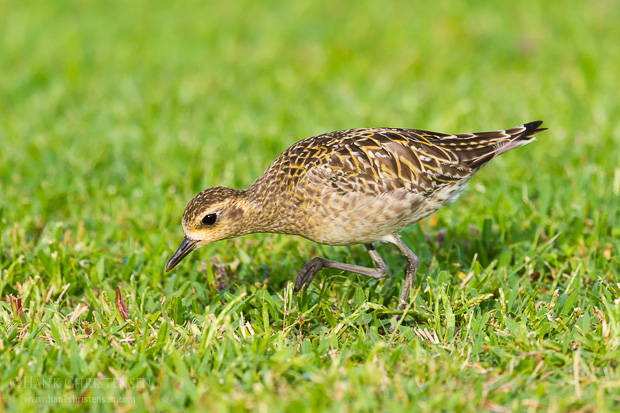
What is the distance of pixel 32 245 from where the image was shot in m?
6.91

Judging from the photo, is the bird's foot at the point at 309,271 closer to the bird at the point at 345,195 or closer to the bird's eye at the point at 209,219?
the bird at the point at 345,195

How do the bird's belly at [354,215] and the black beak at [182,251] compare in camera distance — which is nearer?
the bird's belly at [354,215]

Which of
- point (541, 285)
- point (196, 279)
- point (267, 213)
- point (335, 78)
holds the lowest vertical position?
point (541, 285)

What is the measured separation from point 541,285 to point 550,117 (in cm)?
435

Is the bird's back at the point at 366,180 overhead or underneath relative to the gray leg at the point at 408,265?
overhead

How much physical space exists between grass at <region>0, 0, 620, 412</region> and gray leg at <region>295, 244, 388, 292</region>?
0.13m

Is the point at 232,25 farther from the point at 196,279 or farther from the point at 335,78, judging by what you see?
the point at 196,279

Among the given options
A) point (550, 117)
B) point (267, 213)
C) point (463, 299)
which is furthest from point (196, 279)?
point (550, 117)

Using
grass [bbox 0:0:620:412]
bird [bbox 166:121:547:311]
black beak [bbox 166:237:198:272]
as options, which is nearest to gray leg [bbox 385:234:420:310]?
bird [bbox 166:121:547:311]

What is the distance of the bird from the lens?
19.1 feet

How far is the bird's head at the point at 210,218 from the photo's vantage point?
593 centimetres

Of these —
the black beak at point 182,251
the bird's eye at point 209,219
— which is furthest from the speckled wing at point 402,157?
the black beak at point 182,251

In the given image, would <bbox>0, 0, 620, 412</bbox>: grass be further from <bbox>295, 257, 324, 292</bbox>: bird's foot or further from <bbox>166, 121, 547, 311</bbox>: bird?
<bbox>166, 121, 547, 311</bbox>: bird

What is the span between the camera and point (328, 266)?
20.3 feet
